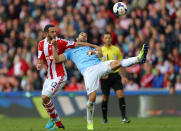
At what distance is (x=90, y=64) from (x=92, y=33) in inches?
411

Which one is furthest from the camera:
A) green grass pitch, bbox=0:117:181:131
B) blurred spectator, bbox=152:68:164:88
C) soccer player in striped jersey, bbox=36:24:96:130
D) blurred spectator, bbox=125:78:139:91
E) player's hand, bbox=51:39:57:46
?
blurred spectator, bbox=125:78:139:91

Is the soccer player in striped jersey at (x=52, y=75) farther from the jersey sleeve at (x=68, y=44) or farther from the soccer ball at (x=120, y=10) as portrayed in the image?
the soccer ball at (x=120, y=10)

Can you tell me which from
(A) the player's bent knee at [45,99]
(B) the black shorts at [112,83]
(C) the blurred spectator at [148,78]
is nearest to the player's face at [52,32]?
(A) the player's bent knee at [45,99]

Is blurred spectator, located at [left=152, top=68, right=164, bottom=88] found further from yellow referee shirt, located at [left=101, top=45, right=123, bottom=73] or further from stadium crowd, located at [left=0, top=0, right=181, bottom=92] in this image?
yellow referee shirt, located at [left=101, top=45, right=123, bottom=73]

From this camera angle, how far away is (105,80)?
625 inches

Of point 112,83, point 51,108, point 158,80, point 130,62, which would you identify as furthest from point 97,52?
point 158,80

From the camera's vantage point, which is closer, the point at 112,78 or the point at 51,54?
the point at 51,54

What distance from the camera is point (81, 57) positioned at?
12.7 meters

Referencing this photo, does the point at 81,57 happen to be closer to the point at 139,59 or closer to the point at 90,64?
the point at 90,64

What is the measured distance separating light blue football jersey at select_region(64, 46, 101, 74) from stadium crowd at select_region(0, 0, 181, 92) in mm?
7098

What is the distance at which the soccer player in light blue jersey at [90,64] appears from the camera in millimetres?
11914

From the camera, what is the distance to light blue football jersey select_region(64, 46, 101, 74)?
12.6 meters

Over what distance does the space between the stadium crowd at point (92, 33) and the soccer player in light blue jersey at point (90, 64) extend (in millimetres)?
7160

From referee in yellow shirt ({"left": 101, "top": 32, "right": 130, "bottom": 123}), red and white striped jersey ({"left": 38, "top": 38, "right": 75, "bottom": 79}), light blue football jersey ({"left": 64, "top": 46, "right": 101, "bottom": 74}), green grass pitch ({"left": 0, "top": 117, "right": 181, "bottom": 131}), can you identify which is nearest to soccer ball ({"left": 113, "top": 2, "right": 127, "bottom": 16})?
referee in yellow shirt ({"left": 101, "top": 32, "right": 130, "bottom": 123})
